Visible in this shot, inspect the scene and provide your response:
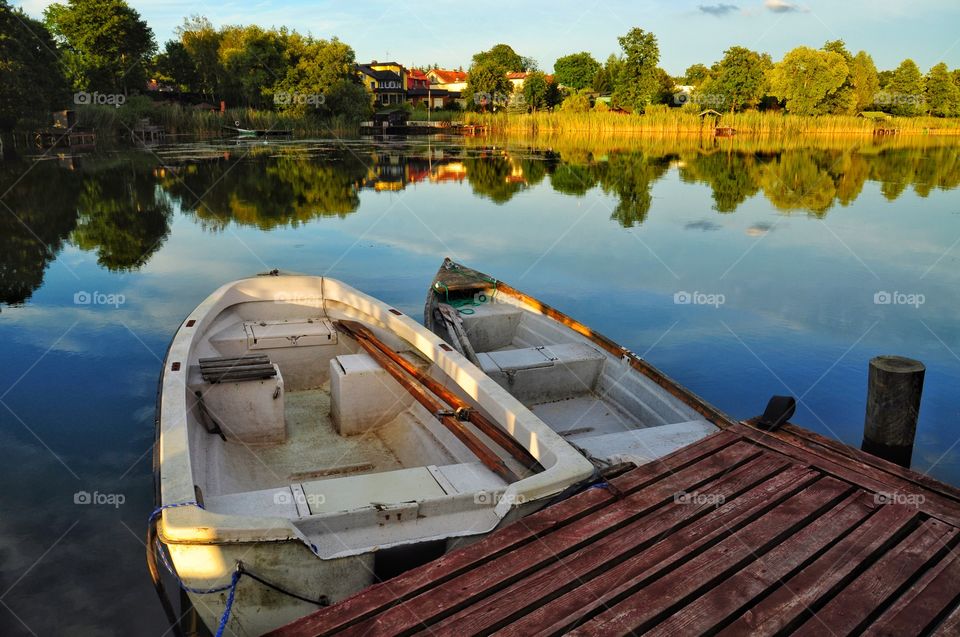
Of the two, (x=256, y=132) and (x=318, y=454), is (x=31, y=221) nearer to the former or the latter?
(x=318, y=454)

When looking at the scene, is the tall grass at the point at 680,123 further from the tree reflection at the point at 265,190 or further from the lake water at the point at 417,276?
the tree reflection at the point at 265,190

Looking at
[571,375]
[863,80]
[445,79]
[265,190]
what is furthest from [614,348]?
[445,79]

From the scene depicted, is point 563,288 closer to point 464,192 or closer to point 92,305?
point 92,305

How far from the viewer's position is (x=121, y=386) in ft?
28.0

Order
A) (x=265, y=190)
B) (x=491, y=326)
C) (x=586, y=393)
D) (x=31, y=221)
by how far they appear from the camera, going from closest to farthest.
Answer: (x=586, y=393) → (x=491, y=326) → (x=31, y=221) → (x=265, y=190)

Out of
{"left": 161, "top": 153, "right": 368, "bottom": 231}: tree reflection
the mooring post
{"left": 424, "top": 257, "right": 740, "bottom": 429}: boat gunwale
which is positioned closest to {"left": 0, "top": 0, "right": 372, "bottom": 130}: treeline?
{"left": 161, "top": 153, "right": 368, "bottom": 231}: tree reflection

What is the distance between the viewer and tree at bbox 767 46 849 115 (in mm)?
59969

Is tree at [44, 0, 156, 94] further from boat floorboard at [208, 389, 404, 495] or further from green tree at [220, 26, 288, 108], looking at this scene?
boat floorboard at [208, 389, 404, 495]

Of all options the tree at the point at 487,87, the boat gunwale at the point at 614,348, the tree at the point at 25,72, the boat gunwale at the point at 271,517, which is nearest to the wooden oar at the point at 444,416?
the boat gunwale at the point at 271,517

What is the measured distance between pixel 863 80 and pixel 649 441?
76.7 metres

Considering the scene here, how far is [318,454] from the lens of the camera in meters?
6.16

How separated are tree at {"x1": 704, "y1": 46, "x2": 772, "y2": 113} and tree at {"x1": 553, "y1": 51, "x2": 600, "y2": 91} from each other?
29649 mm

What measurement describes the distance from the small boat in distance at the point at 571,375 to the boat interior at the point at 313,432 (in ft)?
3.72

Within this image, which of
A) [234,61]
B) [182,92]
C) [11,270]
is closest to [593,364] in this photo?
[11,270]
